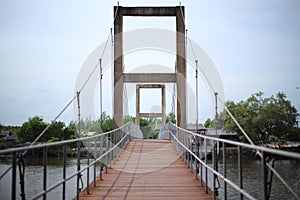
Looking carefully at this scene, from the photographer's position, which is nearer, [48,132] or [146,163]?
[146,163]

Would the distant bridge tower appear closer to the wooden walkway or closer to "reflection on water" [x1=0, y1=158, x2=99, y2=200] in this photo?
the wooden walkway

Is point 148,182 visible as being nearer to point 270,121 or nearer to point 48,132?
point 48,132

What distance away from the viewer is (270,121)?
3534 centimetres

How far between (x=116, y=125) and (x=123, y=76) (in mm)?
1660

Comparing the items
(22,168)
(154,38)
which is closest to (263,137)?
(154,38)

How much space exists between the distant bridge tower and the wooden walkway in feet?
7.60

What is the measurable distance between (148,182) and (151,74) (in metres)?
5.86

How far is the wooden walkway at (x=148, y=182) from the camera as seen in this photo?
4.39 metres

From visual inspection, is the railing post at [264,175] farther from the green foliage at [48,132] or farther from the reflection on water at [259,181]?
the green foliage at [48,132]

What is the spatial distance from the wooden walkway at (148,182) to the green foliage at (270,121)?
28.3 meters

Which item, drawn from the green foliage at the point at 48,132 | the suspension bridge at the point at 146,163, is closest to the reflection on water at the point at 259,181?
the suspension bridge at the point at 146,163

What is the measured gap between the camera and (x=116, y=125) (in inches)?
397

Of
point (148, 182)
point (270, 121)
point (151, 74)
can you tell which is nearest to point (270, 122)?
point (270, 121)

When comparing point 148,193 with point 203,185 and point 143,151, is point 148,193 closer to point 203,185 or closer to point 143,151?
point 203,185
